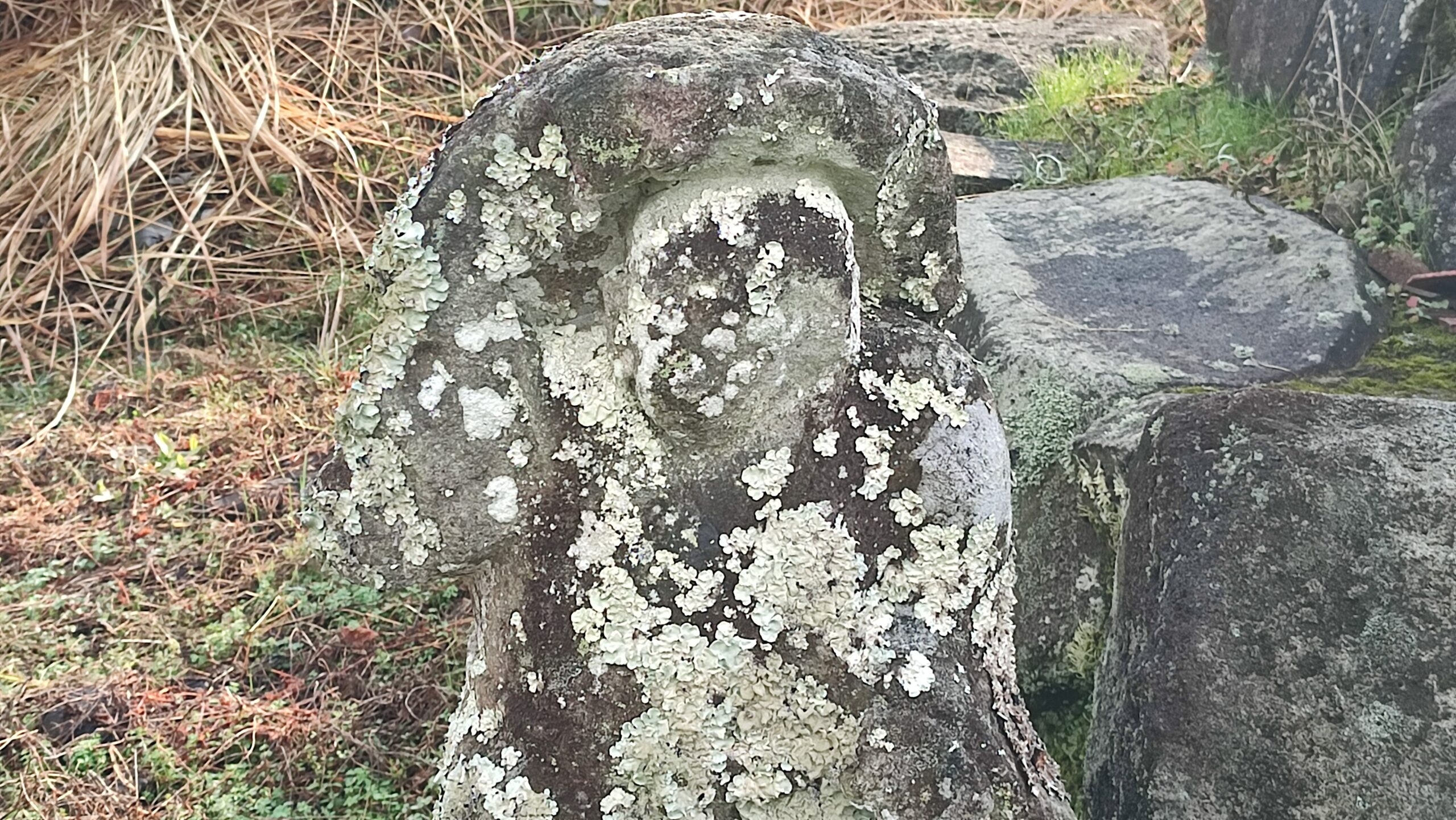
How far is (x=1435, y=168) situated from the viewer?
7.12 ft

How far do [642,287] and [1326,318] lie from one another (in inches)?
53.1

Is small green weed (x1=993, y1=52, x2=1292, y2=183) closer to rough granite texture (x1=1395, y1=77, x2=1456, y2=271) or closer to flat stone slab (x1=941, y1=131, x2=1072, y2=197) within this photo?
flat stone slab (x1=941, y1=131, x2=1072, y2=197)

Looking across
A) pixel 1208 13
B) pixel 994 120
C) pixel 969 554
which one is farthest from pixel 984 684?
pixel 1208 13

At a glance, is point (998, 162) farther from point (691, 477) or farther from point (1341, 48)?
point (691, 477)

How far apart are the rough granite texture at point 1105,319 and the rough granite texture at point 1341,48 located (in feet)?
1.31

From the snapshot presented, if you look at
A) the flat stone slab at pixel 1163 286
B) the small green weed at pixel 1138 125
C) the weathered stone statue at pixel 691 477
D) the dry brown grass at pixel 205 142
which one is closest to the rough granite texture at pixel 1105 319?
the flat stone slab at pixel 1163 286

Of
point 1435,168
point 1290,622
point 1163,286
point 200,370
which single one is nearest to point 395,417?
point 1290,622

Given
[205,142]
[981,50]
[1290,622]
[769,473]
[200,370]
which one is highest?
[769,473]

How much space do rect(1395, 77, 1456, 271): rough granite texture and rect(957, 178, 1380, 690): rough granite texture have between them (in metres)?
0.14

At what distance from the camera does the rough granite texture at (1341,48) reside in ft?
8.07

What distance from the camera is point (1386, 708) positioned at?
126 cm

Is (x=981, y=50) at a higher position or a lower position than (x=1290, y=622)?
lower

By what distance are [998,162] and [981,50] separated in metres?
0.85

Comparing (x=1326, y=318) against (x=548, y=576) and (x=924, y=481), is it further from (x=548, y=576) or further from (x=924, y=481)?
(x=548, y=576)
